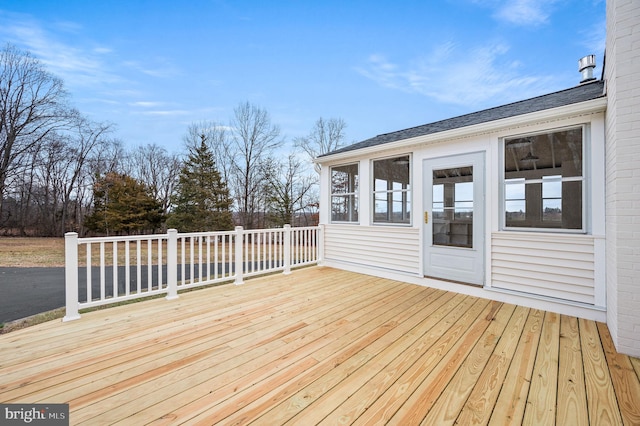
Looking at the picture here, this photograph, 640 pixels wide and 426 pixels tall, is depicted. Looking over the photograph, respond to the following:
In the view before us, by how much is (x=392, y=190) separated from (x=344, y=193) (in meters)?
1.16

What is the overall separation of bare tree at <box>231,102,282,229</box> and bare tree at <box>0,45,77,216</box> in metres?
8.41

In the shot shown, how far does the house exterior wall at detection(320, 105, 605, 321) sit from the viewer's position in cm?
296

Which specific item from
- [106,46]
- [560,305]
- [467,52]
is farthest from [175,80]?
[560,305]

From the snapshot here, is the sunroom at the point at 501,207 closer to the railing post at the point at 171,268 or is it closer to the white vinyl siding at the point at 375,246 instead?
the white vinyl siding at the point at 375,246

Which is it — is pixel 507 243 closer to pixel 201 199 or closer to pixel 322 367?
pixel 322 367

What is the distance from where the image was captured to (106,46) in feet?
26.2

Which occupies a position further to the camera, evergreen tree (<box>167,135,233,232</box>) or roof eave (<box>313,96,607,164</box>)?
evergreen tree (<box>167,135,233,232</box>)

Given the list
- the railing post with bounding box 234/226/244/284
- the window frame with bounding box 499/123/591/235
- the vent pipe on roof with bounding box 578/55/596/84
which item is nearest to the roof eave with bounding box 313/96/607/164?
the window frame with bounding box 499/123/591/235

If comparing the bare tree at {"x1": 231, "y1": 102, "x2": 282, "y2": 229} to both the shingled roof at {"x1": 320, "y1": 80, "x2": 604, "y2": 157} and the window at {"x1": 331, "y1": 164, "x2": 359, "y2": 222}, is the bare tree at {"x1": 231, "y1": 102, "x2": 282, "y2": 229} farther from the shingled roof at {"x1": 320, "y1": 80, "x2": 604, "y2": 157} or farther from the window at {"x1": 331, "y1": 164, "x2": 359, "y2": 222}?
the shingled roof at {"x1": 320, "y1": 80, "x2": 604, "y2": 157}

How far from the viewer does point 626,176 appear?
2209mm

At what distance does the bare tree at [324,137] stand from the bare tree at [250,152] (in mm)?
1704

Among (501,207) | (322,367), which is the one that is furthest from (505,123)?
(322,367)
